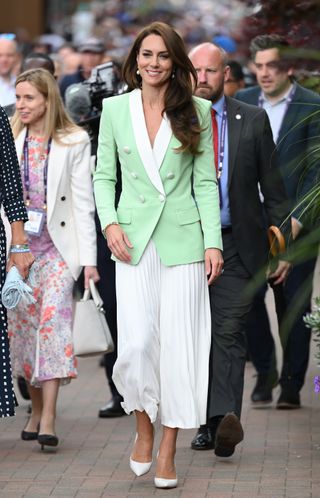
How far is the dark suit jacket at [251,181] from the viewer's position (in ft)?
24.1

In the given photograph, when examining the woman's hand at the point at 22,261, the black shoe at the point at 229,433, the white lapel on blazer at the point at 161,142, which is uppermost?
the white lapel on blazer at the point at 161,142

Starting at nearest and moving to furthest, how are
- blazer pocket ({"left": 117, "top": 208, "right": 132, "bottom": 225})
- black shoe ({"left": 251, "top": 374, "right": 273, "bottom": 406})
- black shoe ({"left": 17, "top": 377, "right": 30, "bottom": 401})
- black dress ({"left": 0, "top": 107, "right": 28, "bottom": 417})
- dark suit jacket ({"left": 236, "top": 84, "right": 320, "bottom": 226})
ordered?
blazer pocket ({"left": 117, "top": 208, "right": 132, "bottom": 225}), black dress ({"left": 0, "top": 107, "right": 28, "bottom": 417}), dark suit jacket ({"left": 236, "top": 84, "right": 320, "bottom": 226}), black shoe ({"left": 251, "top": 374, "right": 273, "bottom": 406}), black shoe ({"left": 17, "top": 377, "right": 30, "bottom": 401})

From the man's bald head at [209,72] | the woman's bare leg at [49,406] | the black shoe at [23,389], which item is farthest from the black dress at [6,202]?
the black shoe at [23,389]

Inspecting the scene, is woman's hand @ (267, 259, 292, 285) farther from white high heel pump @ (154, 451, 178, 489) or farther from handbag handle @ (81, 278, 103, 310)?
white high heel pump @ (154, 451, 178, 489)

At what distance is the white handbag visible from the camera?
7.53 m

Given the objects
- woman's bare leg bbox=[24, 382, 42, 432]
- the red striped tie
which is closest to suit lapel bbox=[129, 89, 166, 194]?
the red striped tie

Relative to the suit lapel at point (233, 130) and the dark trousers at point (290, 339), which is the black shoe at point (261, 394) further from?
the suit lapel at point (233, 130)

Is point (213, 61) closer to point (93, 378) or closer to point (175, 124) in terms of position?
point (175, 124)

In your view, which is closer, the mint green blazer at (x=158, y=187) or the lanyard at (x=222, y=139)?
the mint green blazer at (x=158, y=187)

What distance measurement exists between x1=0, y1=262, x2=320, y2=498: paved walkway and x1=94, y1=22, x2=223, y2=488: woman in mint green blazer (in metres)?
0.23

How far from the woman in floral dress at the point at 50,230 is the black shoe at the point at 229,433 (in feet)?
3.45

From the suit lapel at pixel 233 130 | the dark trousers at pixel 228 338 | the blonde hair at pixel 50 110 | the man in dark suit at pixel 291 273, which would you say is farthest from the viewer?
the man in dark suit at pixel 291 273

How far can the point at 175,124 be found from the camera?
258 inches

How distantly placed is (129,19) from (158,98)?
2494cm
